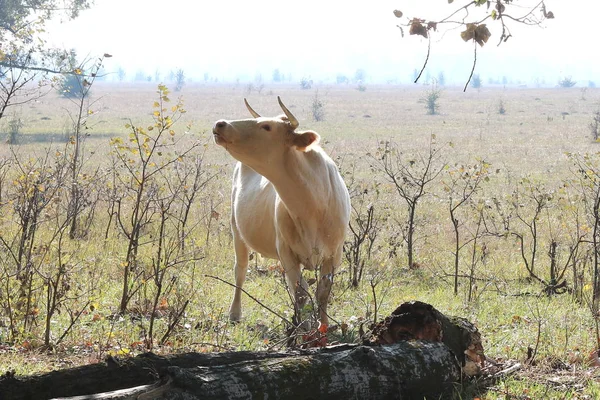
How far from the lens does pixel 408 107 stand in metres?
77.9

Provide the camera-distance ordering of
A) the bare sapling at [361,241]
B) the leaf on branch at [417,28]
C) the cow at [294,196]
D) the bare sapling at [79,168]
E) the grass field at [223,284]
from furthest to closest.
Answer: the bare sapling at [361,241]
the bare sapling at [79,168]
the cow at [294,196]
the grass field at [223,284]
the leaf on branch at [417,28]

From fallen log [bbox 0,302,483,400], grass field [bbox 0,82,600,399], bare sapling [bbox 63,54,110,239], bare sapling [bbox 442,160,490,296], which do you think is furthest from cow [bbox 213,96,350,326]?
bare sapling [bbox 442,160,490,296]

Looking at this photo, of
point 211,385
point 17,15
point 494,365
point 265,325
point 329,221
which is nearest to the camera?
point 211,385

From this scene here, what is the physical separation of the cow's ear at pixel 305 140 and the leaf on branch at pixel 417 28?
9.71 ft

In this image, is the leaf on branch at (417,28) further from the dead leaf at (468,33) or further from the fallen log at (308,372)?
the fallen log at (308,372)

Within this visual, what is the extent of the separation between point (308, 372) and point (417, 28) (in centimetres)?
188

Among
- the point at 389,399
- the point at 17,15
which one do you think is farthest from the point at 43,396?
the point at 17,15

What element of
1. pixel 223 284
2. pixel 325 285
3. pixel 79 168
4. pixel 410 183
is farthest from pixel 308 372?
pixel 79 168

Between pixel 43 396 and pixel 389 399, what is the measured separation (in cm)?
188

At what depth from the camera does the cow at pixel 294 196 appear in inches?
258

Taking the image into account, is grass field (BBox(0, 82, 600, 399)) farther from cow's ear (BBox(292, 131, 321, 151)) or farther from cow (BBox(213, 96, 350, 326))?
cow's ear (BBox(292, 131, 321, 151))

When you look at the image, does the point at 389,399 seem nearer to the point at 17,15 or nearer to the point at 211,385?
the point at 211,385

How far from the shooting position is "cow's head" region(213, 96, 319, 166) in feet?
21.2

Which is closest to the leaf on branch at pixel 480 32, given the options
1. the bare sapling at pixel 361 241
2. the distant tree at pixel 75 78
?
the distant tree at pixel 75 78
